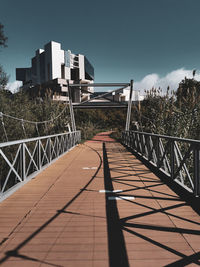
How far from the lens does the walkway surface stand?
1687 millimetres

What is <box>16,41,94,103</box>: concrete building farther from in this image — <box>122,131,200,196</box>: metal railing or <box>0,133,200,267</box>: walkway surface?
<box>0,133,200,267</box>: walkway surface

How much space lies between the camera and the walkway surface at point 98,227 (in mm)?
1687

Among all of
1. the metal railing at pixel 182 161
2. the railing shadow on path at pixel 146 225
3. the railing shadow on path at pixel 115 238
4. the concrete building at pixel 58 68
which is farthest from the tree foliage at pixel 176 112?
the concrete building at pixel 58 68

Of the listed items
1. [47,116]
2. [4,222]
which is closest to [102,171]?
[4,222]

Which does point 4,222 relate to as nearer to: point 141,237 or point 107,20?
point 141,237

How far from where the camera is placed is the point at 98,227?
2.19 meters

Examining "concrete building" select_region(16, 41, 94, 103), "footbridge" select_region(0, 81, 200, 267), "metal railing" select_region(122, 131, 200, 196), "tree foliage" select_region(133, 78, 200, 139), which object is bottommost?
"footbridge" select_region(0, 81, 200, 267)

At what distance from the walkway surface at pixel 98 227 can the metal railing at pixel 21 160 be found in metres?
0.26

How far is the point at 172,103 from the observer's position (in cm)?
520

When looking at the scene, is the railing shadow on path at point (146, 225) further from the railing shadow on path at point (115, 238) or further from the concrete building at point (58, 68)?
the concrete building at point (58, 68)

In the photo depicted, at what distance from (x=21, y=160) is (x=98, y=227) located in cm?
215

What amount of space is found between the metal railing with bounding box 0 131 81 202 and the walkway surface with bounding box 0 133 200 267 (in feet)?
0.86

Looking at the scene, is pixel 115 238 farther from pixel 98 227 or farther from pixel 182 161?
pixel 182 161


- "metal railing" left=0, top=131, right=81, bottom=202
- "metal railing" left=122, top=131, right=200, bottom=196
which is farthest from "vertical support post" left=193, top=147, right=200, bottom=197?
"metal railing" left=0, top=131, right=81, bottom=202
